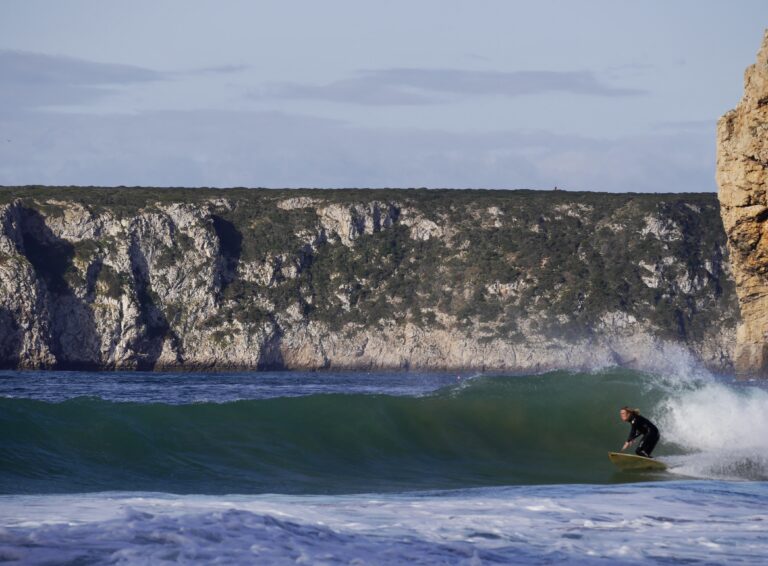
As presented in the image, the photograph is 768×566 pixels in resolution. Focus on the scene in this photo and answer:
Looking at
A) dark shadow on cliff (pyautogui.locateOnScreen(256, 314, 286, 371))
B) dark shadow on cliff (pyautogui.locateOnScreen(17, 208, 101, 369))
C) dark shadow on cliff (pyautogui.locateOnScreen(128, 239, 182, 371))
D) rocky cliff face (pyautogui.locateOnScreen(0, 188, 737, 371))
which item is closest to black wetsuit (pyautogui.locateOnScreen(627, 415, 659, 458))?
rocky cliff face (pyautogui.locateOnScreen(0, 188, 737, 371))

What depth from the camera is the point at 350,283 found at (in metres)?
98.6

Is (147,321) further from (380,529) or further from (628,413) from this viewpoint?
(380,529)

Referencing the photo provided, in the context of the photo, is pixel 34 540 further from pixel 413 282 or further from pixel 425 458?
pixel 413 282

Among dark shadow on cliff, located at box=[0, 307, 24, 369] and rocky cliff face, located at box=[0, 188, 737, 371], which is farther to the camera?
rocky cliff face, located at box=[0, 188, 737, 371]

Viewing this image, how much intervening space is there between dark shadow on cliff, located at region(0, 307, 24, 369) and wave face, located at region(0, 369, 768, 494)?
61.8 m

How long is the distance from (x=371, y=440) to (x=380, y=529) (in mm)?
11988

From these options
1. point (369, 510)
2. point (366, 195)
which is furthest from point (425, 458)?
point (366, 195)

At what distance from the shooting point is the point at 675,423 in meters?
26.1

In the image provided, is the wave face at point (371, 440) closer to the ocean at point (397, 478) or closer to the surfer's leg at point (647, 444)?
the ocean at point (397, 478)

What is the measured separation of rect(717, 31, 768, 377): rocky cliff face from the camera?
30594 mm

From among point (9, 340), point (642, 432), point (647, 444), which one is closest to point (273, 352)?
point (9, 340)

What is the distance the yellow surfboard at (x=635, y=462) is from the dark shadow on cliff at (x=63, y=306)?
7160 cm

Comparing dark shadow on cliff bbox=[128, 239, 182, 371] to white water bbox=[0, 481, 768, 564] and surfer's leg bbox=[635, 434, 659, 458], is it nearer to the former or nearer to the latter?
surfer's leg bbox=[635, 434, 659, 458]

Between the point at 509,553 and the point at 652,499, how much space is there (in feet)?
15.9
